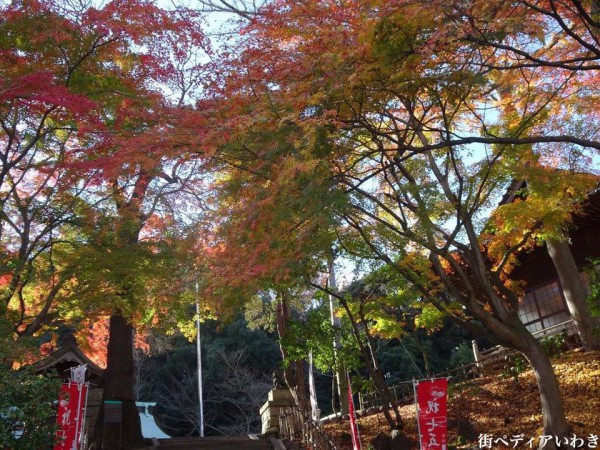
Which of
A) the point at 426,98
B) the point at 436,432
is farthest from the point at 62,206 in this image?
the point at 436,432

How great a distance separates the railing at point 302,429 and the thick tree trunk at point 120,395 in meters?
3.49

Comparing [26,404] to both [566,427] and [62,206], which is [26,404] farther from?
[566,427]

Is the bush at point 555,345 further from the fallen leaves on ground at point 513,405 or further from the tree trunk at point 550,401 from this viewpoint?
the tree trunk at point 550,401

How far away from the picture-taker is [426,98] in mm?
7965

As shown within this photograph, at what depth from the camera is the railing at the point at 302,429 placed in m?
9.56

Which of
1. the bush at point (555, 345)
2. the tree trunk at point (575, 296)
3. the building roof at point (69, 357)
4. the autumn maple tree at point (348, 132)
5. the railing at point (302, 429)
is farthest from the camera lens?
the building roof at point (69, 357)

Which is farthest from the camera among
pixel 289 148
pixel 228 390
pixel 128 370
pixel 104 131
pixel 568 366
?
pixel 228 390

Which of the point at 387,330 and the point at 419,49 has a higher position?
Result: the point at 419,49

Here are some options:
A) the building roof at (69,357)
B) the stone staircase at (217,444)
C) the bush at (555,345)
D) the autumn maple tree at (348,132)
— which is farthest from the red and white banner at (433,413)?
the building roof at (69,357)

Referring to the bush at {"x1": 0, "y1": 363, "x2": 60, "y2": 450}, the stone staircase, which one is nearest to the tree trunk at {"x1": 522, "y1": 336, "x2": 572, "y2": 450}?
the stone staircase

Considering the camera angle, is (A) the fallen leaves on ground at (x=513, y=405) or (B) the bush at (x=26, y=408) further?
(A) the fallen leaves on ground at (x=513, y=405)

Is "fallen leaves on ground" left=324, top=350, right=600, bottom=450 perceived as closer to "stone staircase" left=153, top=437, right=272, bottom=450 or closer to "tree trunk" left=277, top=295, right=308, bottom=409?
"tree trunk" left=277, top=295, right=308, bottom=409

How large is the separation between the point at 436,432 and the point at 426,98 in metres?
5.13

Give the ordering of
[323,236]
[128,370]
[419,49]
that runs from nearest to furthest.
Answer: [419,49], [323,236], [128,370]
